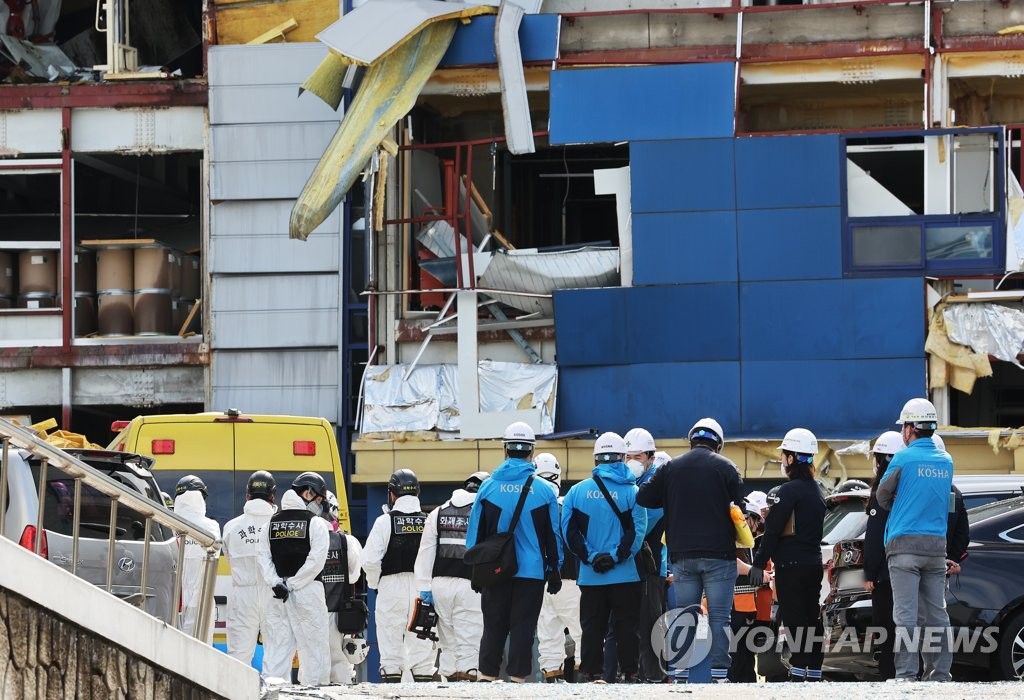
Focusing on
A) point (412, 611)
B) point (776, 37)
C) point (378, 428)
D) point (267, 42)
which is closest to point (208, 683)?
point (412, 611)

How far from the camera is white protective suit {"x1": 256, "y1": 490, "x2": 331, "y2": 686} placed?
543 inches

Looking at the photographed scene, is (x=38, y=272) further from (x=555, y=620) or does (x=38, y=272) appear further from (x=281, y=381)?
(x=555, y=620)

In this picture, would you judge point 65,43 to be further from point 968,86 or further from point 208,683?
point 208,683

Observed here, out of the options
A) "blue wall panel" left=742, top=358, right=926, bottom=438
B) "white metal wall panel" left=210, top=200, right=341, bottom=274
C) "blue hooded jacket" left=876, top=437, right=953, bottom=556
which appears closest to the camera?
"blue hooded jacket" left=876, top=437, right=953, bottom=556

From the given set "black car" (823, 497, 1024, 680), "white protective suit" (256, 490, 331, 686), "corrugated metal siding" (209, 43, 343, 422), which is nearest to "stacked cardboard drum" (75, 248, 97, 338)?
"corrugated metal siding" (209, 43, 343, 422)

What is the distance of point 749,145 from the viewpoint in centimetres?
2169

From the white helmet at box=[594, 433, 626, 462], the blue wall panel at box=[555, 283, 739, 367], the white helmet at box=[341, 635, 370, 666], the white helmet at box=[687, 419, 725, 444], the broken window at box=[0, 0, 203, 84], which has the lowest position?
the white helmet at box=[341, 635, 370, 666]

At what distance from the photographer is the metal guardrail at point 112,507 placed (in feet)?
27.9

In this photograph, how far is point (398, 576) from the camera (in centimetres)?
1527

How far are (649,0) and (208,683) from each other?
16484mm

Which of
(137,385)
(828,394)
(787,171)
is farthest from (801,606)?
(137,385)

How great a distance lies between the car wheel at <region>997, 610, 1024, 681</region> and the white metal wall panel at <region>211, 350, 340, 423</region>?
14097 mm

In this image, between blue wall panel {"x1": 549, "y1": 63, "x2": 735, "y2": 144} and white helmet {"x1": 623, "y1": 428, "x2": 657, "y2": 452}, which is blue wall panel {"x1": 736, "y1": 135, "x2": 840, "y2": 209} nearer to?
blue wall panel {"x1": 549, "y1": 63, "x2": 735, "y2": 144}

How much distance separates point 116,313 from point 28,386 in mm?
1652
